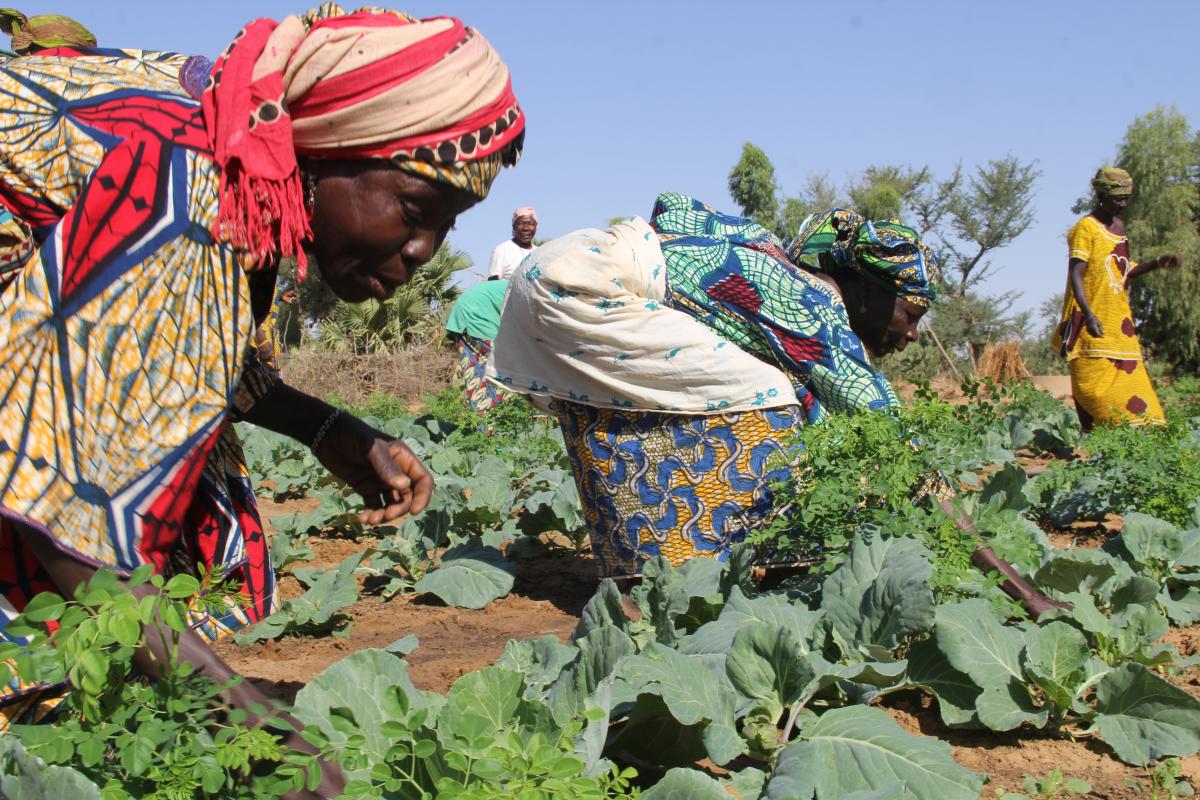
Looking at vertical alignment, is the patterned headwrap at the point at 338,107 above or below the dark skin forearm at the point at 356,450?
above

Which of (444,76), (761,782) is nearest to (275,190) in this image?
(444,76)

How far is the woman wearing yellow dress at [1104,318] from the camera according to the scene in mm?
7578

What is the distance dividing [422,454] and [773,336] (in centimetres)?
386

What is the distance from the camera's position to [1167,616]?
366cm

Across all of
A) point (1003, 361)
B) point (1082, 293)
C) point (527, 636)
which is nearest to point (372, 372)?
point (1003, 361)

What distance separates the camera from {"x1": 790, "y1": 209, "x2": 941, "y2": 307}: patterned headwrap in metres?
3.83

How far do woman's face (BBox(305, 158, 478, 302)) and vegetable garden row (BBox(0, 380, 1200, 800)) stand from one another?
0.55m

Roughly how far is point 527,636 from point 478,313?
517cm

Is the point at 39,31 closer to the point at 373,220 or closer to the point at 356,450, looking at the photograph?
the point at 356,450

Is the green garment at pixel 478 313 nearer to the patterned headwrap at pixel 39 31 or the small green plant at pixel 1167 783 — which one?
the patterned headwrap at pixel 39 31

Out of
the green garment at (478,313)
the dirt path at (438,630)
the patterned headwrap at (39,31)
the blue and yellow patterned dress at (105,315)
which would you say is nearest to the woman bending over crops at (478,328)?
the green garment at (478,313)

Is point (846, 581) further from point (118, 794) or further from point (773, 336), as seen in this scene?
point (118, 794)

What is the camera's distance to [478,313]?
28.6ft

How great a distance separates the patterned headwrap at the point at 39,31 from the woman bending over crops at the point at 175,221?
1.01 metres
